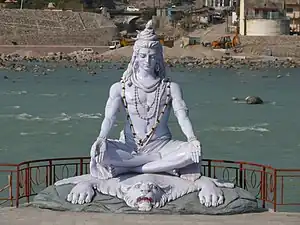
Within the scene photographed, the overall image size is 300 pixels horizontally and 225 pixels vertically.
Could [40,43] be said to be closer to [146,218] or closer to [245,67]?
[245,67]

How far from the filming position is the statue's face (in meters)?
8.04

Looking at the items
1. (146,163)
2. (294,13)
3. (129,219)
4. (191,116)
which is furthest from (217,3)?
(129,219)

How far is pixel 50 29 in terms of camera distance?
264 ft

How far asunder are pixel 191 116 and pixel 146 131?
2049cm

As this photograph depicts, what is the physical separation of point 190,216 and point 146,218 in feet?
1.42

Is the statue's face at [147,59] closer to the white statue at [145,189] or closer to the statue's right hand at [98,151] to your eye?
the statue's right hand at [98,151]

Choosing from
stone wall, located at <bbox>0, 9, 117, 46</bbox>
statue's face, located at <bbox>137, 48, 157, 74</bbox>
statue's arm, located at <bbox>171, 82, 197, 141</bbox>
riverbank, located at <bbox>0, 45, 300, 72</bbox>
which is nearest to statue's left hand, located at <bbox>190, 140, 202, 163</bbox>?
statue's arm, located at <bbox>171, 82, 197, 141</bbox>

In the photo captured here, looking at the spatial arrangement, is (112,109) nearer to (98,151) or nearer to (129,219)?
(98,151)

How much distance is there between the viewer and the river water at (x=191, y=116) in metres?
20.3

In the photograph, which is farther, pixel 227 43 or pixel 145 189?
pixel 227 43

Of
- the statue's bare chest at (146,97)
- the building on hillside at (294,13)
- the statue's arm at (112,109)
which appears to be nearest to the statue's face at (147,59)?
the statue's bare chest at (146,97)

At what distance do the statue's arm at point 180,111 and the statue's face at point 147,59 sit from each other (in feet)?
0.95

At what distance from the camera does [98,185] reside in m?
7.68

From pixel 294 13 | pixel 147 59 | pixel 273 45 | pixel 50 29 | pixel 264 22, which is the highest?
pixel 147 59
